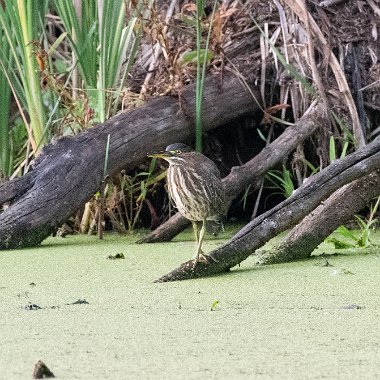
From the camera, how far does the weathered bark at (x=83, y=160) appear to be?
5.47 m

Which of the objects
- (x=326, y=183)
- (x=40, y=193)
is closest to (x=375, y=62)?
(x=326, y=183)

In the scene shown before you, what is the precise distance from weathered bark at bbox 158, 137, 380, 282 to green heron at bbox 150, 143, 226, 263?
333mm

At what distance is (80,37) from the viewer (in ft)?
19.0

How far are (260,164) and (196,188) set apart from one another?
1025 millimetres

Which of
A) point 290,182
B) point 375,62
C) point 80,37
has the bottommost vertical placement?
point 290,182

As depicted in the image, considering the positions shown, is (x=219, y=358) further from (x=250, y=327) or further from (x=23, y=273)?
(x=23, y=273)

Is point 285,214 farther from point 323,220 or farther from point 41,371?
point 41,371

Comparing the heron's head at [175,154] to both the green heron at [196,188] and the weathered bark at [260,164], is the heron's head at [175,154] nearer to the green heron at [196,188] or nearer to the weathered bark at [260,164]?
the green heron at [196,188]

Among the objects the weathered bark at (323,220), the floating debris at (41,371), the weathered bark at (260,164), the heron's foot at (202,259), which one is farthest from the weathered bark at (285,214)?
the floating debris at (41,371)

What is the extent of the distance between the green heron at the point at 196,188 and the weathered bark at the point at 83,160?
48cm

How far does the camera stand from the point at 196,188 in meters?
5.07

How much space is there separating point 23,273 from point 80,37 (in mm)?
1542

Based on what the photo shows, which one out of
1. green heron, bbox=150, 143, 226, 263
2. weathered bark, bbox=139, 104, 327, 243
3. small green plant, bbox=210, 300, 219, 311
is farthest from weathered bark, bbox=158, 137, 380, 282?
weathered bark, bbox=139, 104, 327, 243

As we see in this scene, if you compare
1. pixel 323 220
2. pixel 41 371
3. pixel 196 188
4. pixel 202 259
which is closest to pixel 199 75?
pixel 196 188
